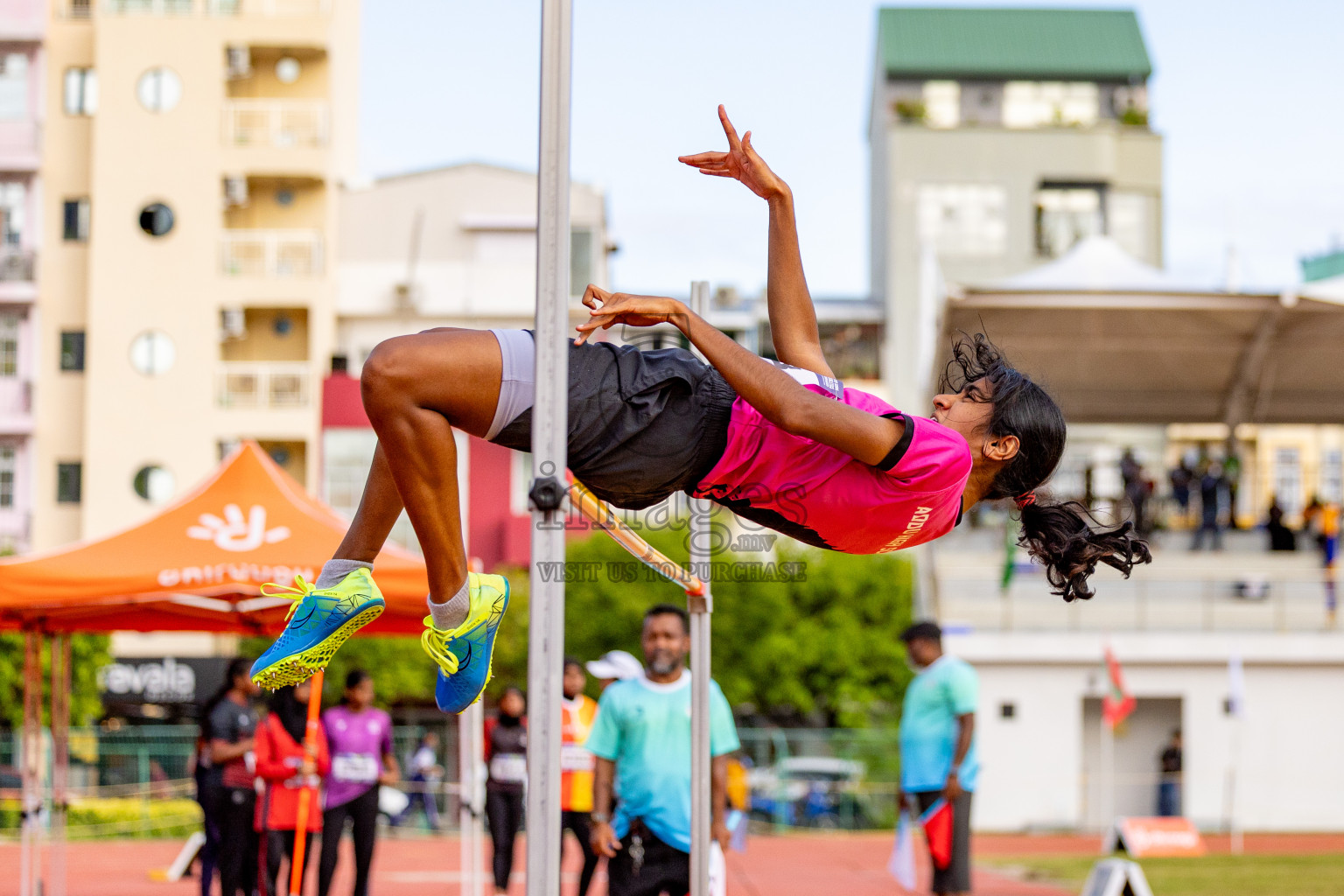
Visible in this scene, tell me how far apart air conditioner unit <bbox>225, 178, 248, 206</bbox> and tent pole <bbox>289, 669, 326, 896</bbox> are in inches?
861

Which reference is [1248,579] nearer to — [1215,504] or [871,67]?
[1215,504]

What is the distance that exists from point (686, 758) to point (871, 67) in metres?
39.6

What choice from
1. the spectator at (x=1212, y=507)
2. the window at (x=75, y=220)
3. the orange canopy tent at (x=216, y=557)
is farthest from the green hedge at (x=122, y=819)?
the spectator at (x=1212, y=507)

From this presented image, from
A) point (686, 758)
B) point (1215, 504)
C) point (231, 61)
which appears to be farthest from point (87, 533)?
point (686, 758)

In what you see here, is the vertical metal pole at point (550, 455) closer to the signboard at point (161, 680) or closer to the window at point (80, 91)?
the signboard at point (161, 680)

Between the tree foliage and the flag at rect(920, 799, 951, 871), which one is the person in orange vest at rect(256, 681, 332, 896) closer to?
the flag at rect(920, 799, 951, 871)

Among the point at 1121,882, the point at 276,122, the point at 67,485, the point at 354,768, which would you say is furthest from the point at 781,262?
the point at 67,485

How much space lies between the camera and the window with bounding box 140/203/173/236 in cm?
2800

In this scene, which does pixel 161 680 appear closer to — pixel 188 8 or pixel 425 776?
pixel 425 776

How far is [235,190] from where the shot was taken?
2808 cm

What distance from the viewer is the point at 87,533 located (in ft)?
90.4

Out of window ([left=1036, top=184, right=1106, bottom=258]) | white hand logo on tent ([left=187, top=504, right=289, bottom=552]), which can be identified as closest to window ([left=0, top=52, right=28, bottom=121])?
window ([left=1036, top=184, right=1106, bottom=258])

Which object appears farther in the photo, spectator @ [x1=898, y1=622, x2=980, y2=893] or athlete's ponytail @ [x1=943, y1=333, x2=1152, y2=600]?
spectator @ [x1=898, y1=622, x2=980, y2=893]

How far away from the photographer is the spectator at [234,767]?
782 centimetres
